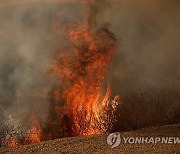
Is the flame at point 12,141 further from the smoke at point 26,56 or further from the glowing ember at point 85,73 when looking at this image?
the glowing ember at point 85,73

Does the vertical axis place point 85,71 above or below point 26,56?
below

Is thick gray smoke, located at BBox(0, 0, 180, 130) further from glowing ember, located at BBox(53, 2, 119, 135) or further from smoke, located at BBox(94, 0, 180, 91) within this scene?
glowing ember, located at BBox(53, 2, 119, 135)

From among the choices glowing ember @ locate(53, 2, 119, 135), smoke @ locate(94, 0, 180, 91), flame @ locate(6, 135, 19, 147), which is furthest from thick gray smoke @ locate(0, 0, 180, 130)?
flame @ locate(6, 135, 19, 147)

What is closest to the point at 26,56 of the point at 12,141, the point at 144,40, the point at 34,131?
the point at 34,131

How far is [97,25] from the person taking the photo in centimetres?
1145

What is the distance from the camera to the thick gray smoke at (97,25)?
411 inches

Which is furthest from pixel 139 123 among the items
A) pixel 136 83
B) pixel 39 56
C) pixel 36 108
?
pixel 39 56

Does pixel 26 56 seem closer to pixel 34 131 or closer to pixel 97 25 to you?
pixel 34 131

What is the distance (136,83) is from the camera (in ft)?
36.0

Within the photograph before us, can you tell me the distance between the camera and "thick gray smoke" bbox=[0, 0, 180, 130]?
34.2 ft

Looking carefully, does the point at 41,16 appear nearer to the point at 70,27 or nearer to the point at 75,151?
the point at 70,27

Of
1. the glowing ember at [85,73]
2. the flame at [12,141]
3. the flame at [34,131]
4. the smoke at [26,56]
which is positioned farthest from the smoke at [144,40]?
the flame at [12,141]

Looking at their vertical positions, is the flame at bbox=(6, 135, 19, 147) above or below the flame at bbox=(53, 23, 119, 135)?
below

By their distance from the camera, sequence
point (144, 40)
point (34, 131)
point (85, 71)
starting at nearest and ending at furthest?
1. point (34, 131)
2. point (85, 71)
3. point (144, 40)
